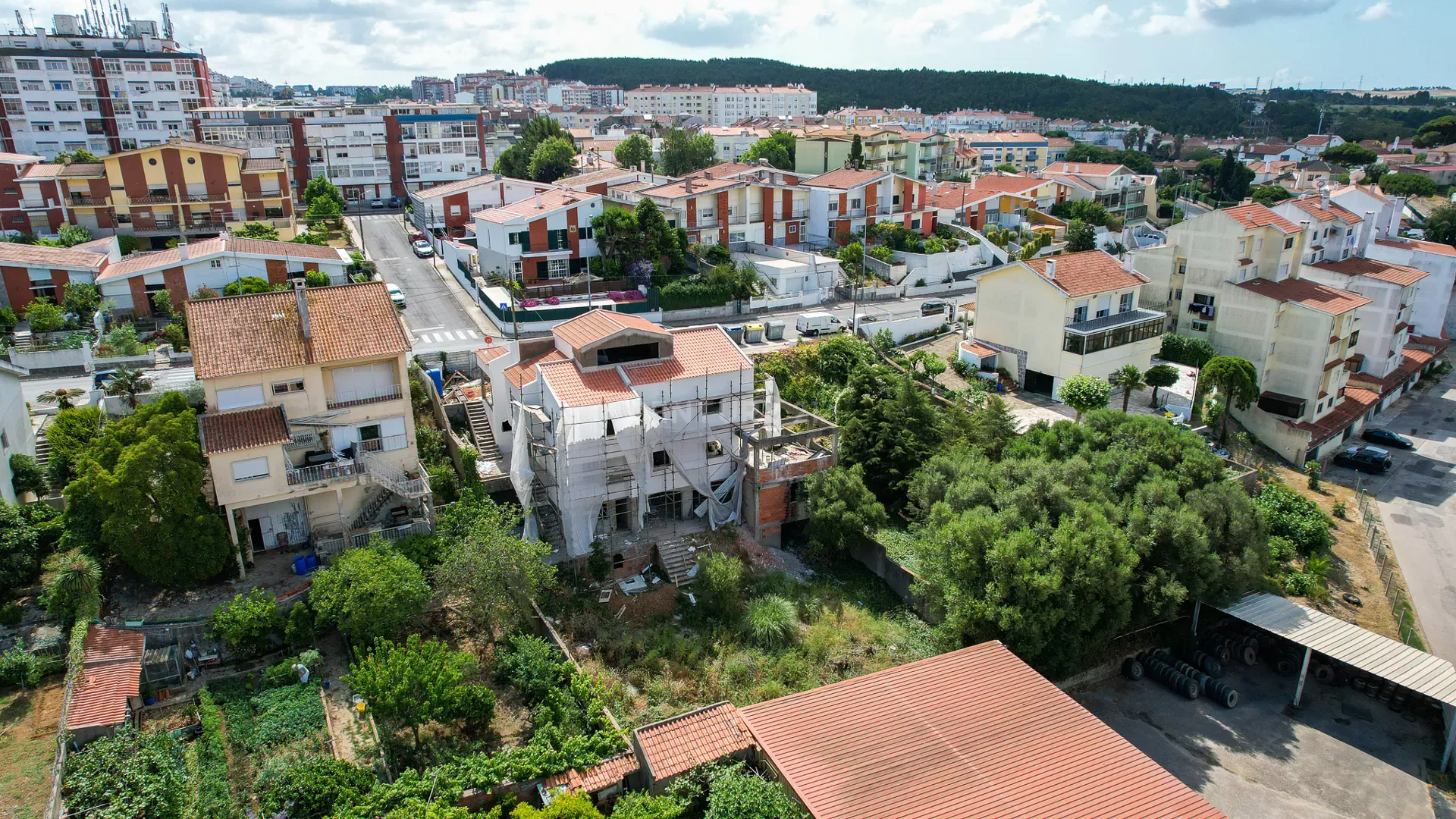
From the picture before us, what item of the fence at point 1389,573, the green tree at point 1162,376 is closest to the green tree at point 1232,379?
the green tree at point 1162,376

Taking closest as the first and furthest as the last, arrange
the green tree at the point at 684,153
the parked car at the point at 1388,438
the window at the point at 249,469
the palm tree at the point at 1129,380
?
the window at the point at 249,469, the palm tree at the point at 1129,380, the parked car at the point at 1388,438, the green tree at the point at 684,153

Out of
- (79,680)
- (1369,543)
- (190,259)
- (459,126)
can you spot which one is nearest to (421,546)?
(79,680)

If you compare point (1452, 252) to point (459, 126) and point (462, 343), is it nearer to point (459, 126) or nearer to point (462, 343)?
point (462, 343)

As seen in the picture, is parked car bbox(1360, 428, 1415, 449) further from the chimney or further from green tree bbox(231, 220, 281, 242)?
green tree bbox(231, 220, 281, 242)

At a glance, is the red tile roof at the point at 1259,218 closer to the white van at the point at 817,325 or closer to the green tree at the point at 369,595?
the white van at the point at 817,325

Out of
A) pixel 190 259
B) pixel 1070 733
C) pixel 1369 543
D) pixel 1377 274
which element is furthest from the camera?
pixel 1377 274

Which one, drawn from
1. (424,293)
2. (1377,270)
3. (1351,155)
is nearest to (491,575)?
(424,293)

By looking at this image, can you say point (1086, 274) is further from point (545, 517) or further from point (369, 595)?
point (369, 595)
